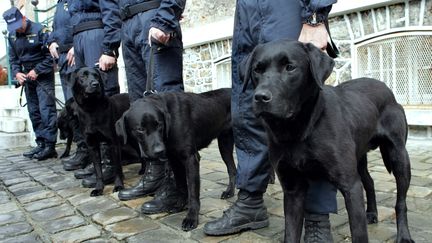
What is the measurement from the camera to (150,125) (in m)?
2.90

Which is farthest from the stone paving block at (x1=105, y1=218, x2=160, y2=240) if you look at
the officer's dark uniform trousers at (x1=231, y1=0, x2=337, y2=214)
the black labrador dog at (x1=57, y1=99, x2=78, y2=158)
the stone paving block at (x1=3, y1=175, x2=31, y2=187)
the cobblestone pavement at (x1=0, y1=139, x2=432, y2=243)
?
the black labrador dog at (x1=57, y1=99, x2=78, y2=158)

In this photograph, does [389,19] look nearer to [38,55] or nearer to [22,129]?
[38,55]

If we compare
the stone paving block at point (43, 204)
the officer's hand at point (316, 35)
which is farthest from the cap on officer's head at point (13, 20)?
the officer's hand at point (316, 35)

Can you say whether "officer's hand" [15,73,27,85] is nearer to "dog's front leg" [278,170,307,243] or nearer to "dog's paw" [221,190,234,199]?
"dog's paw" [221,190,234,199]

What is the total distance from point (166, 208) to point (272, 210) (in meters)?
0.83

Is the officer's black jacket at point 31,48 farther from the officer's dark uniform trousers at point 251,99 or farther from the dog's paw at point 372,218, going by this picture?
the dog's paw at point 372,218

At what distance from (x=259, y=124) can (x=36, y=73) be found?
16.6 ft

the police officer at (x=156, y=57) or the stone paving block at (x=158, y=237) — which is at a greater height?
the police officer at (x=156, y=57)

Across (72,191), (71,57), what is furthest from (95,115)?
(71,57)

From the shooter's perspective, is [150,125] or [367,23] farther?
[367,23]

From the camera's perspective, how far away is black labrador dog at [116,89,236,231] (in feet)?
→ 9.52

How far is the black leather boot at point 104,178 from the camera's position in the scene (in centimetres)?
437

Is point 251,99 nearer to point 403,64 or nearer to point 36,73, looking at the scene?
point 403,64

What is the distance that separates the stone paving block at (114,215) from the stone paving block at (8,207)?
0.94 metres
